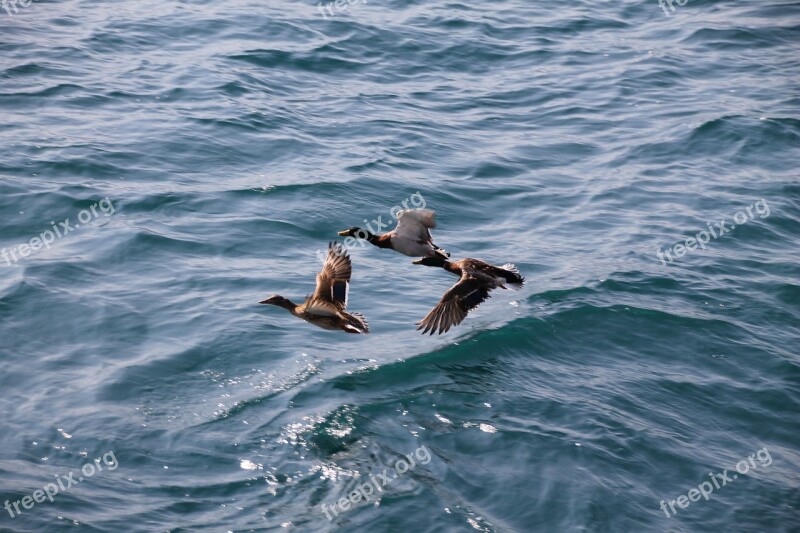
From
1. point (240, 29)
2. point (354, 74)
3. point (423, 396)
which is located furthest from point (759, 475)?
point (240, 29)

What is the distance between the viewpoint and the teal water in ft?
34.1

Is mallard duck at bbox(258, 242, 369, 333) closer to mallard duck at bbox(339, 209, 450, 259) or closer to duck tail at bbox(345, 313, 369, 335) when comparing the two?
duck tail at bbox(345, 313, 369, 335)

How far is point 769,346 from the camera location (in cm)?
1320

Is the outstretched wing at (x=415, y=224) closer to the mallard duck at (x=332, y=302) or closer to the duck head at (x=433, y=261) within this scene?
the duck head at (x=433, y=261)

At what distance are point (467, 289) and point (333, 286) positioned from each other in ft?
6.10

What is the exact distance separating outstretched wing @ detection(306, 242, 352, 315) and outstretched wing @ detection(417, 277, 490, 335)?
40.6 inches

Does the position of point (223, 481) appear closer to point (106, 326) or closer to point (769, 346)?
point (106, 326)

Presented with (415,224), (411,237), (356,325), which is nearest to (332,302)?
(356,325)

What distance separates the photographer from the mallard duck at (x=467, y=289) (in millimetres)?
12711

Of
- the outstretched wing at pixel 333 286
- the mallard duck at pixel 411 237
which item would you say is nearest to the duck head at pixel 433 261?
the mallard duck at pixel 411 237

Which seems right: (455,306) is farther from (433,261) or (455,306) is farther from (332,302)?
(332,302)

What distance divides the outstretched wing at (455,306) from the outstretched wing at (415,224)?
85cm

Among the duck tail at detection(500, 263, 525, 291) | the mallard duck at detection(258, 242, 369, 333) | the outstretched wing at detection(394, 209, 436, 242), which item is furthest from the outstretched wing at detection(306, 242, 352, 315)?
A: the duck tail at detection(500, 263, 525, 291)

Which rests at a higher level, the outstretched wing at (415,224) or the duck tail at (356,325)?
the outstretched wing at (415,224)
